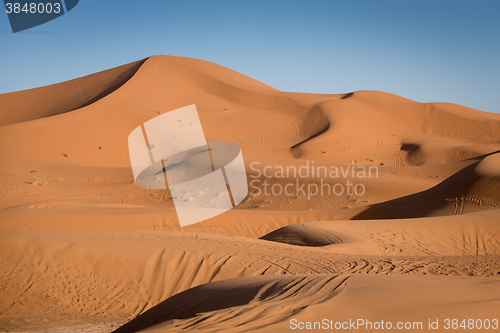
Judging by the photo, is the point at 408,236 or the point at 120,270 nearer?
the point at 120,270

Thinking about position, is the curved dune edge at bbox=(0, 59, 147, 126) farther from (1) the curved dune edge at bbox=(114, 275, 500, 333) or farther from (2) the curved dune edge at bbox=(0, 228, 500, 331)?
(1) the curved dune edge at bbox=(114, 275, 500, 333)

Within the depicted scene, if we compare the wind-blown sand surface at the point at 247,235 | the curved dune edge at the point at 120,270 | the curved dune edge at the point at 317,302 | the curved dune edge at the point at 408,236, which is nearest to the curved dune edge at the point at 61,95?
the wind-blown sand surface at the point at 247,235

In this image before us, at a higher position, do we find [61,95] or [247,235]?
[61,95]

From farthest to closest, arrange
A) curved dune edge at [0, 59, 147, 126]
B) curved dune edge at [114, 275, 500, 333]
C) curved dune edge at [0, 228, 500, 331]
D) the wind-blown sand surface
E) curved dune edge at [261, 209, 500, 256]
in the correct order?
curved dune edge at [0, 59, 147, 126] < curved dune edge at [261, 209, 500, 256] < curved dune edge at [0, 228, 500, 331] < the wind-blown sand surface < curved dune edge at [114, 275, 500, 333]

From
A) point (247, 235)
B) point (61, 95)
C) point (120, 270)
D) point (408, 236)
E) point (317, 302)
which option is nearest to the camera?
point (317, 302)

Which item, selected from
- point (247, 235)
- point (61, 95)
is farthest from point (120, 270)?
point (61, 95)

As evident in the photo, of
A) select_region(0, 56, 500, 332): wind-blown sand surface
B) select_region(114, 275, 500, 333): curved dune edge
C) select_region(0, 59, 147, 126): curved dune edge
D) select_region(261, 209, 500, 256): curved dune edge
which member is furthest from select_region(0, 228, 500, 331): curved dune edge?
select_region(0, 59, 147, 126): curved dune edge

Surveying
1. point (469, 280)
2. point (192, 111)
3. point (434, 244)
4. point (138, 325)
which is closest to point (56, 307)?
point (138, 325)

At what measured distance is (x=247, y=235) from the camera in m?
13.6

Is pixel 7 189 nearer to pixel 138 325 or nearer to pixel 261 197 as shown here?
pixel 261 197

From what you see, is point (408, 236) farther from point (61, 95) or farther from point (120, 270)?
point (61, 95)

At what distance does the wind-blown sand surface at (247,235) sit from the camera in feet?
13.4

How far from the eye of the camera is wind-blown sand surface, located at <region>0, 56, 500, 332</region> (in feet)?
13.4

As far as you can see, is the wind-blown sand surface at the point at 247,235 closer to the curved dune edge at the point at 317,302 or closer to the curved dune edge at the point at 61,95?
the curved dune edge at the point at 317,302
